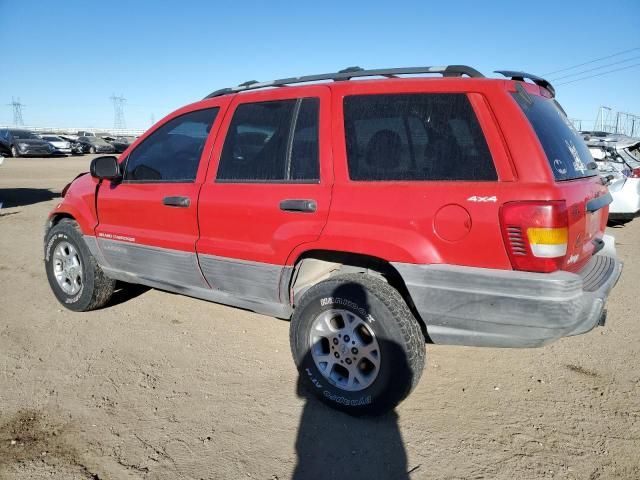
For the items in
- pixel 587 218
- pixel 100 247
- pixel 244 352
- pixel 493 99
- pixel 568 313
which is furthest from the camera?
pixel 100 247

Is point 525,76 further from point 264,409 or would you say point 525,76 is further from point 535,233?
point 264,409

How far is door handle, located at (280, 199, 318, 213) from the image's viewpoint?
2754 mm

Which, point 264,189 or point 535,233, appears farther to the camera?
point 264,189

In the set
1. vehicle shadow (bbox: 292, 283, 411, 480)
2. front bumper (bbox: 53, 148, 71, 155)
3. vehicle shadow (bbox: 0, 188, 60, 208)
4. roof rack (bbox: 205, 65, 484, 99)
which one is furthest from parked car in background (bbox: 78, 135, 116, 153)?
vehicle shadow (bbox: 292, 283, 411, 480)

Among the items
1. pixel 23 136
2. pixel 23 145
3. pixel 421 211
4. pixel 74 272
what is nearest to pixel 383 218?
pixel 421 211

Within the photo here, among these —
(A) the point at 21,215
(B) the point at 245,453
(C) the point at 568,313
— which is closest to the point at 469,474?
(C) the point at 568,313

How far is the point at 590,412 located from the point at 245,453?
6.77 ft

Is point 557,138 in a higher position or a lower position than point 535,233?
higher

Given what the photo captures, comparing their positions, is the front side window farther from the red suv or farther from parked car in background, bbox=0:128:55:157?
parked car in background, bbox=0:128:55:157

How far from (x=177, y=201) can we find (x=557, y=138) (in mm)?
2521

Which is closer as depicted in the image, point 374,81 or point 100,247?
point 374,81

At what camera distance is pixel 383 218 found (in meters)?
2.54

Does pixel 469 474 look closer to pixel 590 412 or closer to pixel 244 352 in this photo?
pixel 590 412

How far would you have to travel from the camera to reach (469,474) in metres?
2.29
